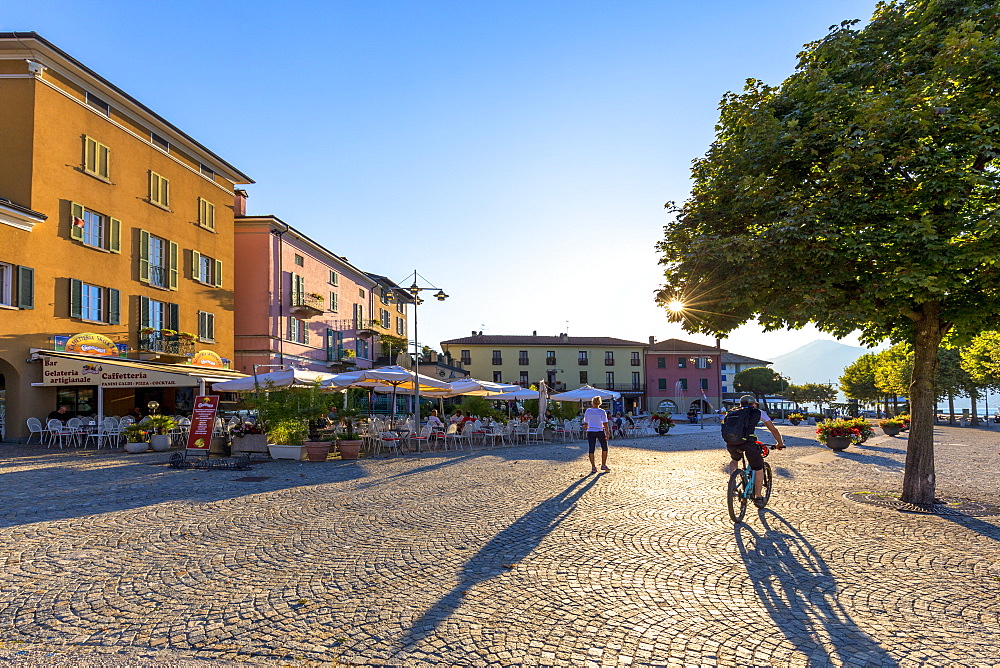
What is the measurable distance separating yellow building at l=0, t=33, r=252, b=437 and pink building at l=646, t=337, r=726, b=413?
5154 cm

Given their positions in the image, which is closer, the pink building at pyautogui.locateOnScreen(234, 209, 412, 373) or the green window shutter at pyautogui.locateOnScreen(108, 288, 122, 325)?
the green window shutter at pyautogui.locateOnScreen(108, 288, 122, 325)

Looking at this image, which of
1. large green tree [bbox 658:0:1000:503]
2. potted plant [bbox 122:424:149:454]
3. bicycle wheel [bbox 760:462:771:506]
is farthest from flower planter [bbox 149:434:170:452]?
bicycle wheel [bbox 760:462:771:506]

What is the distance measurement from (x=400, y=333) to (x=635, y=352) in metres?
28.4

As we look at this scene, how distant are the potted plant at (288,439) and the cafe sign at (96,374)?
5.41 m

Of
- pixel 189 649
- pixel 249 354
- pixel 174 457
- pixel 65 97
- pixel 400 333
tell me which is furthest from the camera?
pixel 400 333

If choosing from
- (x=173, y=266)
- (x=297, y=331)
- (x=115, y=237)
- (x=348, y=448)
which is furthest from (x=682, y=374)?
(x=348, y=448)

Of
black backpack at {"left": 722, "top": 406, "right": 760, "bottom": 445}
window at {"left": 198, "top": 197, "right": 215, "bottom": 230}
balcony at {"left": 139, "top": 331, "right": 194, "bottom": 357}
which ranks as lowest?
black backpack at {"left": 722, "top": 406, "right": 760, "bottom": 445}

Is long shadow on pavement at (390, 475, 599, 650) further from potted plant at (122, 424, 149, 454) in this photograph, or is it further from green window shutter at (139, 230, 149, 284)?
green window shutter at (139, 230, 149, 284)

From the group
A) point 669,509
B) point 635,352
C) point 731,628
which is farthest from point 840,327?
point 635,352

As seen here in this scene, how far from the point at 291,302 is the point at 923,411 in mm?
29004

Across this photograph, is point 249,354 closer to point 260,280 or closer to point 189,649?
point 260,280

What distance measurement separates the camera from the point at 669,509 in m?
8.08

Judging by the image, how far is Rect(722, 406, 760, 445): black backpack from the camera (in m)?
7.48

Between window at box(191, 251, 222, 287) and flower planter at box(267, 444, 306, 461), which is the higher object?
window at box(191, 251, 222, 287)
